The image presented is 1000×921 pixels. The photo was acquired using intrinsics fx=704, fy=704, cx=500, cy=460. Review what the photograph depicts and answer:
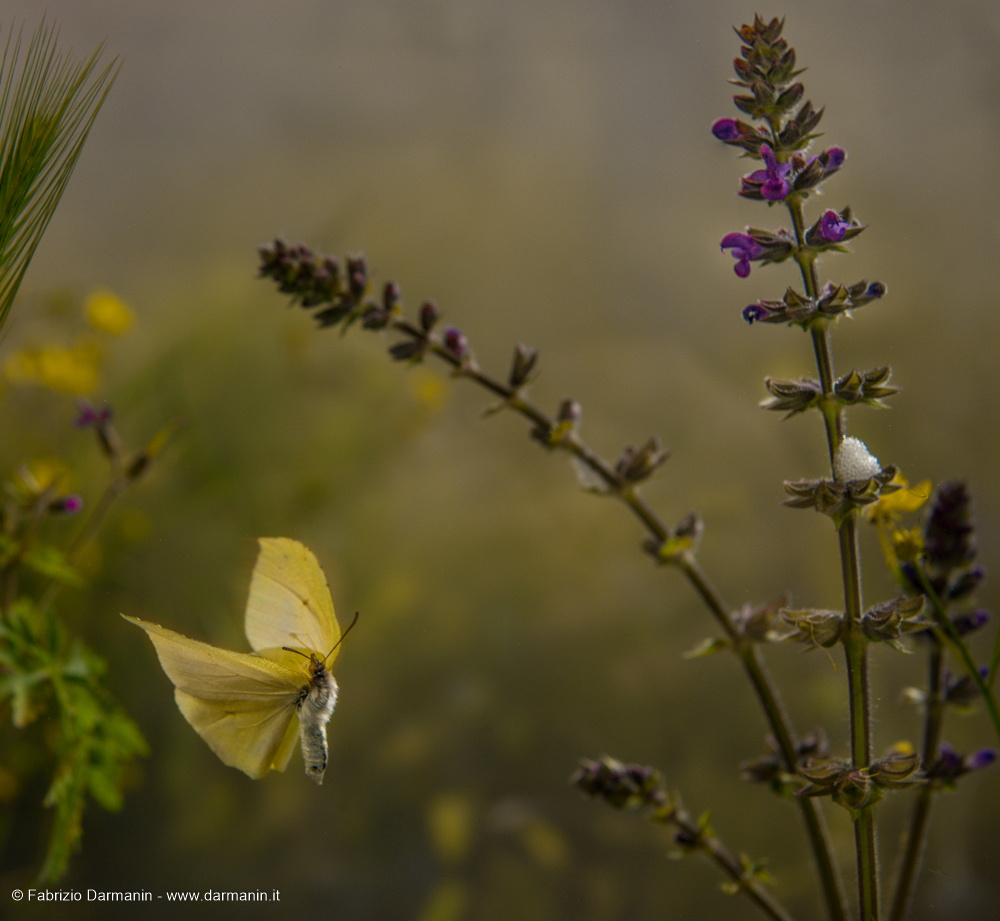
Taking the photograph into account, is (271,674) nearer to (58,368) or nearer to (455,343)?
(455,343)

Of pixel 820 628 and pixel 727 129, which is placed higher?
pixel 727 129

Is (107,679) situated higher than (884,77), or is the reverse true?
(884,77)

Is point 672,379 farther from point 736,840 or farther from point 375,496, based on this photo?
point 736,840

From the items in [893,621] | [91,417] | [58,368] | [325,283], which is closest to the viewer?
[893,621]

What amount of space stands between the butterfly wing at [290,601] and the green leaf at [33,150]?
0.18m

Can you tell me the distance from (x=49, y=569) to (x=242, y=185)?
20.5 inches

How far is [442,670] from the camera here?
74cm

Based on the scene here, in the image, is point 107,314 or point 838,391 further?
point 107,314

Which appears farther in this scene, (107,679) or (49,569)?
(107,679)

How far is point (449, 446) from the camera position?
779 millimetres

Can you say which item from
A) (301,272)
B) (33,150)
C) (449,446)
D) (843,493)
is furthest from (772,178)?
(449,446)

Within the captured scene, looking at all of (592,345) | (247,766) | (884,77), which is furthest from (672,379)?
(247,766)

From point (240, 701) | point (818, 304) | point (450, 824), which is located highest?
point (818, 304)

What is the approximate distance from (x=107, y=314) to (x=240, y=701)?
0.58m
